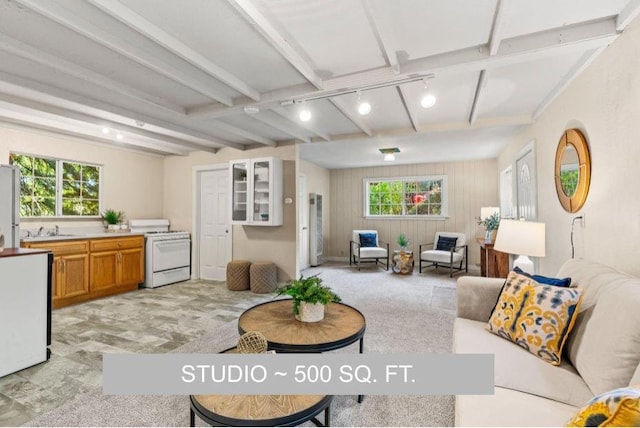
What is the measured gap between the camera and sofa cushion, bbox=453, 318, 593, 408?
123 centimetres

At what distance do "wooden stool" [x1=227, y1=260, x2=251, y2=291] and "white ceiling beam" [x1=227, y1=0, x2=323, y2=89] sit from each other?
119 inches

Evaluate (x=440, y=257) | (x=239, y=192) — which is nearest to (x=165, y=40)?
(x=239, y=192)

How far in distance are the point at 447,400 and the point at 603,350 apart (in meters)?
0.97

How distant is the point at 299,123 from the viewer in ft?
12.1

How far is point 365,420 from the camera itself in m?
1.70

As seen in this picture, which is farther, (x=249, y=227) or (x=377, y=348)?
(x=249, y=227)

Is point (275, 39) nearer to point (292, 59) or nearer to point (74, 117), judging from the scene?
point (292, 59)

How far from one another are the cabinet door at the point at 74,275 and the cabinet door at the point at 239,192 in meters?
1.97

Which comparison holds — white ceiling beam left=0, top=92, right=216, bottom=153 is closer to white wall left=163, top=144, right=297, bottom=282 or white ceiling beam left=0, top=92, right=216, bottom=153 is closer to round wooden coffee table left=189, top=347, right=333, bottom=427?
white wall left=163, top=144, right=297, bottom=282

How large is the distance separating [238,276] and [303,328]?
9.54ft

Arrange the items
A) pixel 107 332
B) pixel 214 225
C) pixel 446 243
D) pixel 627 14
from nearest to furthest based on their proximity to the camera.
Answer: pixel 627 14, pixel 107 332, pixel 214 225, pixel 446 243

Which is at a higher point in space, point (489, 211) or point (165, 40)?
point (165, 40)

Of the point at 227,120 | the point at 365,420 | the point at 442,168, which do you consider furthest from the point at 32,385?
the point at 442,168

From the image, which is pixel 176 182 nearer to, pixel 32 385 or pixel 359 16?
pixel 32 385
